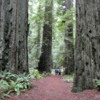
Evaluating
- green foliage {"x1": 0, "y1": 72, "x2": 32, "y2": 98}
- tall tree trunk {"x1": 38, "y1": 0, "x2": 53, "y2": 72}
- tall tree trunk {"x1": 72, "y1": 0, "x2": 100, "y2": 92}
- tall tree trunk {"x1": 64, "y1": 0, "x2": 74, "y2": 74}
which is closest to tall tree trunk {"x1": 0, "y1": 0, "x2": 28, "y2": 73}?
green foliage {"x1": 0, "y1": 72, "x2": 32, "y2": 98}

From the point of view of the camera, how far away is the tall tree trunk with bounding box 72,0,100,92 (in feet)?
22.2

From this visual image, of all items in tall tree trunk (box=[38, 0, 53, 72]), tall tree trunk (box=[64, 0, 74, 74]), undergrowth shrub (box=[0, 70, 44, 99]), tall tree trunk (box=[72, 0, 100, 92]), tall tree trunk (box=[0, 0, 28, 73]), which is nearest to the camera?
undergrowth shrub (box=[0, 70, 44, 99])

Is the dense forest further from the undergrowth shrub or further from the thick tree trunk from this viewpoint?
the thick tree trunk

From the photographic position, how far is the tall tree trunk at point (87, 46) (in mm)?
6754

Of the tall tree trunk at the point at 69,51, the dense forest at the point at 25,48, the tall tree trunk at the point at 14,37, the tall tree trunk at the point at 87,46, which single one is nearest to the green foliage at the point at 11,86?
the dense forest at the point at 25,48

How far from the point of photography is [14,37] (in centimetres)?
884

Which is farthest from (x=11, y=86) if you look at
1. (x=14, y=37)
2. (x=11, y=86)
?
(x=14, y=37)

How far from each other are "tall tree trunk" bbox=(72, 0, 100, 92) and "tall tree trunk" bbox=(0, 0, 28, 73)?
310 centimetres

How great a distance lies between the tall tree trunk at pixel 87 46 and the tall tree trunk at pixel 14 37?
122 inches

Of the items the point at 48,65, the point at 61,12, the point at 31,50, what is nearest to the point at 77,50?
the point at 48,65

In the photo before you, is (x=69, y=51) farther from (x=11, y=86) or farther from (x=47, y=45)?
(x=11, y=86)

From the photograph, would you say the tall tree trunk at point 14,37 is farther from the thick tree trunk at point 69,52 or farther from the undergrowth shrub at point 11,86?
the thick tree trunk at point 69,52

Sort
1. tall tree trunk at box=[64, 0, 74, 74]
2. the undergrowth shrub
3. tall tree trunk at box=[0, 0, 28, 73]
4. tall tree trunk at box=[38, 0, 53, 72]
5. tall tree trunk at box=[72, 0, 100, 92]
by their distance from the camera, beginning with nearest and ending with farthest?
the undergrowth shrub
tall tree trunk at box=[72, 0, 100, 92]
tall tree trunk at box=[0, 0, 28, 73]
tall tree trunk at box=[64, 0, 74, 74]
tall tree trunk at box=[38, 0, 53, 72]

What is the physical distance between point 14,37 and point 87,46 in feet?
11.9
